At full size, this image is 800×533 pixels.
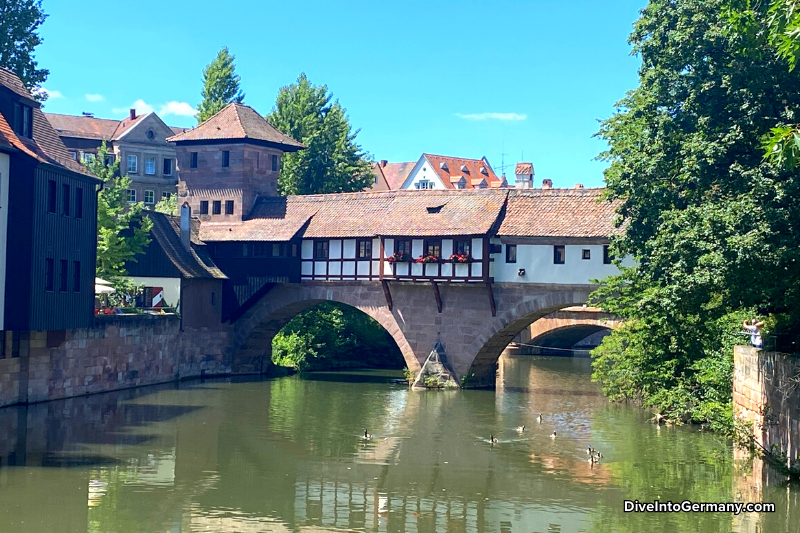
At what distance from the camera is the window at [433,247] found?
4134cm

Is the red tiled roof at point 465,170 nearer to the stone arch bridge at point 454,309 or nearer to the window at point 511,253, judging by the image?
the stone arch bridge at point 454,309

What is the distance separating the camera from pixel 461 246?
40.9 metres

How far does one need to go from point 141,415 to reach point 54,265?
17.2 ft

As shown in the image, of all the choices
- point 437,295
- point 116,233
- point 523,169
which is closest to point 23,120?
point 116,233

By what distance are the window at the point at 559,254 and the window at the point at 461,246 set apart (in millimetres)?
3401

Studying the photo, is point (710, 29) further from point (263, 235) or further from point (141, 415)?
point (263, 235)

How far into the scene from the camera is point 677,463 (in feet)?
87.1

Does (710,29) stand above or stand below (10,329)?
above

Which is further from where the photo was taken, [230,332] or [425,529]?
[230,332]

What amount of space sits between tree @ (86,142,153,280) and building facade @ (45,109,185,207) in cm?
3353

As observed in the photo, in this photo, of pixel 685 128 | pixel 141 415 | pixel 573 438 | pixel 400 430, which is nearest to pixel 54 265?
pixel 141 415

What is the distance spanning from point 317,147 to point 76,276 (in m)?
26.7

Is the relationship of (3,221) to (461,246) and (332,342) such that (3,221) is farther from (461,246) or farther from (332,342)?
(332,342)

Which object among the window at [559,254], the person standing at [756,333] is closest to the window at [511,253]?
the window at [559,254]
